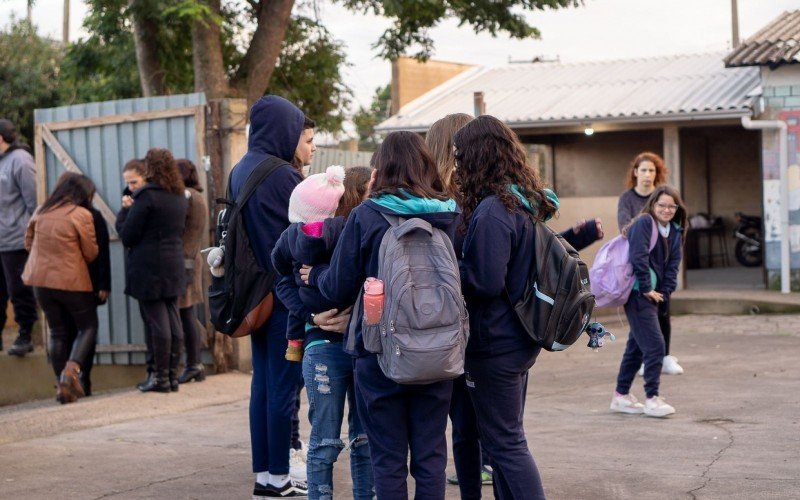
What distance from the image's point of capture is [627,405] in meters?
8.09

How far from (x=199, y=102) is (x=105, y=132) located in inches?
39.9

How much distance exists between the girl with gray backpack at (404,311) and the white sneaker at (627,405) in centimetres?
373

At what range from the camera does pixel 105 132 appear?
1006cm

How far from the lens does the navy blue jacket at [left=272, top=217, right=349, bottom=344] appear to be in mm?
4828

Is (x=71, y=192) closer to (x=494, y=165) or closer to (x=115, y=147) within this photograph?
(x=115, y=147)

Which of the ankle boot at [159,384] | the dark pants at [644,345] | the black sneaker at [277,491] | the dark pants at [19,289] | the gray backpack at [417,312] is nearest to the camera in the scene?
the gray backpack at [417,312]

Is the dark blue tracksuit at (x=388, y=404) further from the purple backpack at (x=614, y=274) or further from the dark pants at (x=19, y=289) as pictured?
the dark pants at (x=19, y=289)

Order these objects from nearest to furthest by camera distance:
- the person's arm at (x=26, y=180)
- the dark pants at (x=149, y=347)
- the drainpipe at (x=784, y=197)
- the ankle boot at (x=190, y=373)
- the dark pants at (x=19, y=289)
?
the dark pants at (x=149, y=347) → the ankle boot at (x=190, y=373) → the person's arm at (x=26, y=180) → the dark pants at (x=19, y=289) → the drainpipe at (x=784, y=197)

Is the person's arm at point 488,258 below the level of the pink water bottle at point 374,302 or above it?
above

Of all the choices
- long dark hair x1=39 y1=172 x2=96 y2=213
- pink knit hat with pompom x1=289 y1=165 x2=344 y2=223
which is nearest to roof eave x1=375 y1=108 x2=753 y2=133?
long dark hair x1=39 y1=172 x2=96 y2=213

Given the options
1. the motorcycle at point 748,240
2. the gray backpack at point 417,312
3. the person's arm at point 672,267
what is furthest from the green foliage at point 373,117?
the gray backpack at point 417,312

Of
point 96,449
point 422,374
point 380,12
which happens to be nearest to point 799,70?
point 380,12

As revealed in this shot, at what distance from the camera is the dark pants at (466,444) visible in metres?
5.22

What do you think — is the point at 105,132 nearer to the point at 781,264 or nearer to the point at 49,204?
the point at 49,204
